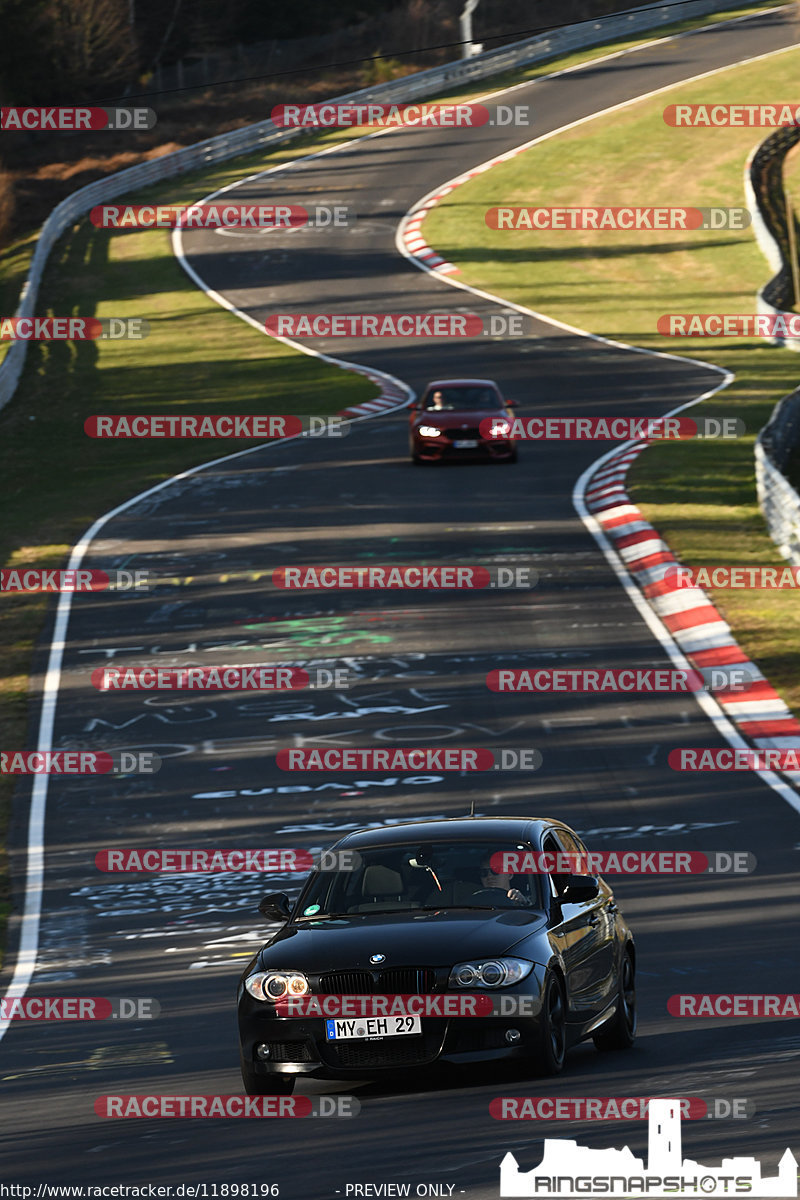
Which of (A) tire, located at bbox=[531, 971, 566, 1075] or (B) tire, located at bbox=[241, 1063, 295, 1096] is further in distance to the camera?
(B) tire, located at bbox=[241, 1063, 295, 1096]

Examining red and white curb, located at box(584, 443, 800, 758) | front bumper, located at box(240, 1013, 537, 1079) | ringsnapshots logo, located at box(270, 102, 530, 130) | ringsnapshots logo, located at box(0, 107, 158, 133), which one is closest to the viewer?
front bumper, located at box(240, 1013, 537, 1079)

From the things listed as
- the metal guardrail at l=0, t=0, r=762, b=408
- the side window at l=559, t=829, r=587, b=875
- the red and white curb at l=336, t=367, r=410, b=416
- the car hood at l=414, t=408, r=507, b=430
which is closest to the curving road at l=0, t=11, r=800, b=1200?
the red and white curb at l=336, t=367, r=410, b=416

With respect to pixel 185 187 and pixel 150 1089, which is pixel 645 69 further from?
pixel 150 1089

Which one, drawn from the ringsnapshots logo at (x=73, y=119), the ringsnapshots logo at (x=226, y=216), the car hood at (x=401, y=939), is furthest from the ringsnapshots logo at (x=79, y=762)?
the ringsnapshots logo at (x=73, y=119)

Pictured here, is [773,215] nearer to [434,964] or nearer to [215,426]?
[215,426]

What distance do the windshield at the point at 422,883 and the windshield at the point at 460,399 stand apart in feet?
74.8

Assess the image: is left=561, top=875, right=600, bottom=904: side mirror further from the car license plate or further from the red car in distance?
the red car in distance

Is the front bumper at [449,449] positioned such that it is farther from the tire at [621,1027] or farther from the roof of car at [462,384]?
the tire at [621,1027]

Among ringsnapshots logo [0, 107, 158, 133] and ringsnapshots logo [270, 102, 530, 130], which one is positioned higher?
ringsnapshots logo [0, 107, 158, 133]

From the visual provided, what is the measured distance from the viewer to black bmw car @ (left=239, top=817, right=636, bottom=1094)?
860 cm

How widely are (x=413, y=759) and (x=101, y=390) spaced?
2463 cm

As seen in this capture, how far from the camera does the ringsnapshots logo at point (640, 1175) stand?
668 centimetres

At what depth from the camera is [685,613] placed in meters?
22.4

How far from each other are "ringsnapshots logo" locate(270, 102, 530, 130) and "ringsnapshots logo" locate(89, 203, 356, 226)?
1006cm
